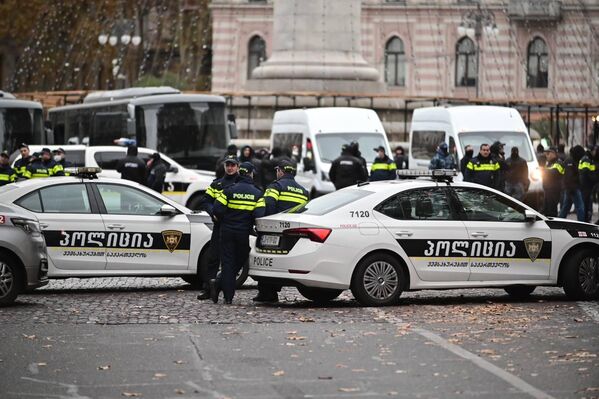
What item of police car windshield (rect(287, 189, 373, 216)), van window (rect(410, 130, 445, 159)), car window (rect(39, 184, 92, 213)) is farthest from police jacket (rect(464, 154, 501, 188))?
police car windshield (rect(287, 189, 373, 216))

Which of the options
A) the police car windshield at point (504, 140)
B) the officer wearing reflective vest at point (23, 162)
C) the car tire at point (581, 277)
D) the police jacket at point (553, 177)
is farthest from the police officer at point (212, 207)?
the police car windshield at point (504, 140)

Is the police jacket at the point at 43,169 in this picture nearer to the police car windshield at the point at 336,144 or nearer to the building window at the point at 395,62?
the police car windshield at the point at 336,144

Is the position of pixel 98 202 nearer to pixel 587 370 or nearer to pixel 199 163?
pixel 587 370

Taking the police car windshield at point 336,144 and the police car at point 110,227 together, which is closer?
the police car at point 110,227

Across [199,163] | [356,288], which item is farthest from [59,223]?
[199,163]

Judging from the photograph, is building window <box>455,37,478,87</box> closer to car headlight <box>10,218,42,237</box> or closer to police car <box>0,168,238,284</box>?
police car <box>0,168,238,284</box>

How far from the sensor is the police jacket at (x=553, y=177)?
33.8 m

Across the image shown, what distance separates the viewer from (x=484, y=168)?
2970cm

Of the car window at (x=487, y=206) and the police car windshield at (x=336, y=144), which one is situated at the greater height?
the police car windshield at (x=336, y=144)

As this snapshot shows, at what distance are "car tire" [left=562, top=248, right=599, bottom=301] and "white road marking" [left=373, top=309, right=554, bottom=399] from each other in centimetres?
262

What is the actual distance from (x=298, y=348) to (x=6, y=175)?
1440 centimetres

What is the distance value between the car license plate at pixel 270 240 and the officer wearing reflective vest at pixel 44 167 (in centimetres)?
975

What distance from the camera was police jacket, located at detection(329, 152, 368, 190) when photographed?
104ft

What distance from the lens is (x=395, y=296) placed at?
18031mm
